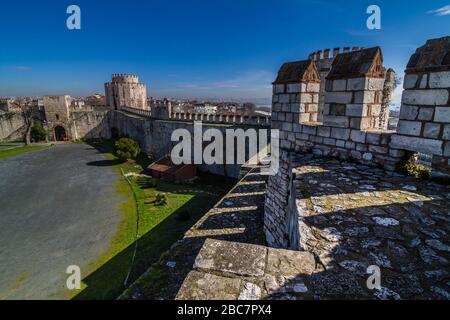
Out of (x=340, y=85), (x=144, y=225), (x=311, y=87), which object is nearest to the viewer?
(x=340, y=85)

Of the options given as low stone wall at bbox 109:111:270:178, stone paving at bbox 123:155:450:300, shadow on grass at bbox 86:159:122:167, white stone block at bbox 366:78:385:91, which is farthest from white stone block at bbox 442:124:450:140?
shadow on grass at bbox 86:159:122:167

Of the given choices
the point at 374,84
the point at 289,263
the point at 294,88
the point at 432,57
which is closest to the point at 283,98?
the point at 294,88

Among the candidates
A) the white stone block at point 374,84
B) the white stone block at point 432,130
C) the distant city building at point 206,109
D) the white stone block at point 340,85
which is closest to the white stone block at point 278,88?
the white stone block at point 340,85

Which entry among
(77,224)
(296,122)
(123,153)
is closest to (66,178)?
(123,153)

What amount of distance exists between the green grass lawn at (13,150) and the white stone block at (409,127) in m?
33.7

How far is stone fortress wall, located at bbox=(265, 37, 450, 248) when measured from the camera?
3096 millimetres

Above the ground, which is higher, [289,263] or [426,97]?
[426,97]

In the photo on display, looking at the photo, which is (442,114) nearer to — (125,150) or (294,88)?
(294,88)

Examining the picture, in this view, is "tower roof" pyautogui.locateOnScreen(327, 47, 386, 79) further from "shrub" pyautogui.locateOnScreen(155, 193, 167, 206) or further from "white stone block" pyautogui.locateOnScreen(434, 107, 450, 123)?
"shrub" pyautogui.locateOnScreen(155, 193, 167, 206)

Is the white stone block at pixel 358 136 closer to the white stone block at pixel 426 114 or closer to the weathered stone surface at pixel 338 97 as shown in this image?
the weathered stone surface at pixel 338 97

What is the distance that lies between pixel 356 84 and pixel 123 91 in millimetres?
38347

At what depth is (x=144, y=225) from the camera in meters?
11.4

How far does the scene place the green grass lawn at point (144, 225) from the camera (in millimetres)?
7809

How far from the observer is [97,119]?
36.7 m
